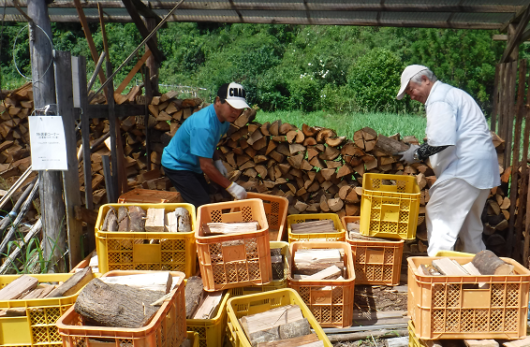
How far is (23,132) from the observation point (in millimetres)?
6129

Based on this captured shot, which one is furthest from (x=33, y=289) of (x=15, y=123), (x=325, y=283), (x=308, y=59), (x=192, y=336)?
(x=308, y=59)

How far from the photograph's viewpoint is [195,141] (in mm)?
3867

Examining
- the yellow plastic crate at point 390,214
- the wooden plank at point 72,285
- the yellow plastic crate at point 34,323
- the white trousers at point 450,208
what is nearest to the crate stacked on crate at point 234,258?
the wooden plank at point 72,285

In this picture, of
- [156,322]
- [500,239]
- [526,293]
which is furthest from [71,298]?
[500,239]

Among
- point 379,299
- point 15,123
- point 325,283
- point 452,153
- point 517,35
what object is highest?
point 517,35

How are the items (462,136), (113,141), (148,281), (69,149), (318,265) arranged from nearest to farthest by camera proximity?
(148,281) < (318,265) < (69,149) < (462,136) < (113,141)

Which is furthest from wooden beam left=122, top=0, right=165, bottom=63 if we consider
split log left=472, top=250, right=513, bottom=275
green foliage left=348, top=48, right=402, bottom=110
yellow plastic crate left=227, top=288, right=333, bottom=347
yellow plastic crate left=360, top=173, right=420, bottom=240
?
Result: green foliage left=348, top=48, right=402, bottom=110

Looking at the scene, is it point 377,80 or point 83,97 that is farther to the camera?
point 377,80

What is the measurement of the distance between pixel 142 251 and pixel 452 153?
250 cm

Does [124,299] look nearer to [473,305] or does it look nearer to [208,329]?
[208,329]

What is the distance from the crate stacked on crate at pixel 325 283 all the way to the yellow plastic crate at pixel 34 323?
149 centimetres

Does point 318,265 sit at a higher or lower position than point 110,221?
lower

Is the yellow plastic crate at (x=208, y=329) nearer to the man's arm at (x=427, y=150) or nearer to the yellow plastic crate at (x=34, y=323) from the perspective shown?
Answer: the yellow plastic crate at (x=34, y=323)

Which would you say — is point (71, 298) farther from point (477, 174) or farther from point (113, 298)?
point (477, 174)
